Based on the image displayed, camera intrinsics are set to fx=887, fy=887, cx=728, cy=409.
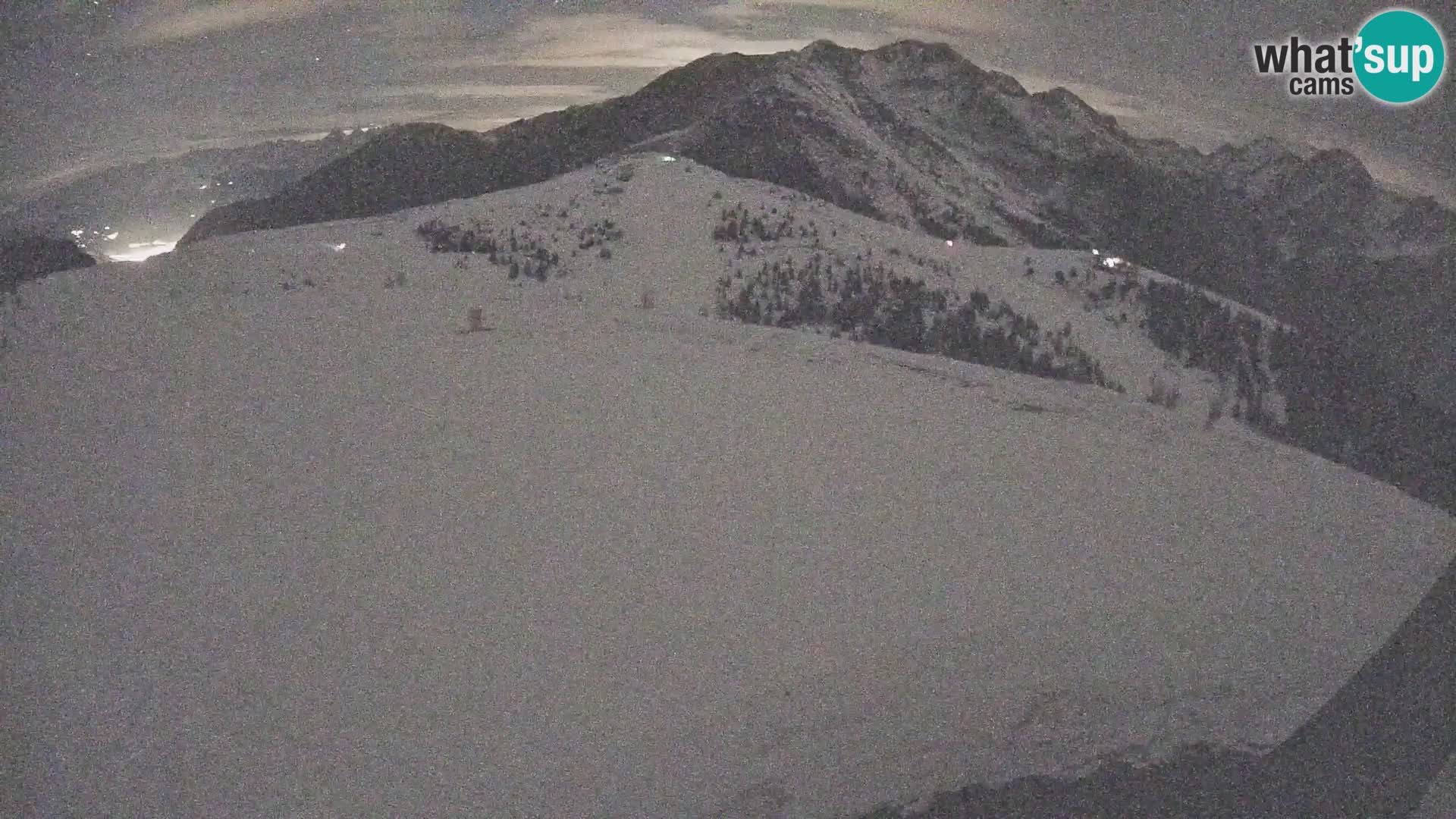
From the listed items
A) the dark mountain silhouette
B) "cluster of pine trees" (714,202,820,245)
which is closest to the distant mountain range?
the dark mountain silhouette

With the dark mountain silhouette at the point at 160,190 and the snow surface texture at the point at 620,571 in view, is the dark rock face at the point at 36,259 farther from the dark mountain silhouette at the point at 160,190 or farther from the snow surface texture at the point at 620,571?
the snow surface texture at the point at 620,571

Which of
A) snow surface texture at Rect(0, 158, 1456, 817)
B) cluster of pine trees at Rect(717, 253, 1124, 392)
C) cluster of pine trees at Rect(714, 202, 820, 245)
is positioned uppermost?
cluster of pine trees at Rect(714, 202, 820, 245)

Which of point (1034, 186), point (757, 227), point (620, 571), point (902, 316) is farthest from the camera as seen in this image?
point (757, 227)

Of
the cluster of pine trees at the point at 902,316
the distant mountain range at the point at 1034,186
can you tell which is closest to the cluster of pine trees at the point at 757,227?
the cluster of pine trees at the point at 902,316

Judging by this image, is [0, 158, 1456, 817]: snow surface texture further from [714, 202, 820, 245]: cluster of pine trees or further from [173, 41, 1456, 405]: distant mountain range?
[714, 202, 820, 245]: cluster of pine trees

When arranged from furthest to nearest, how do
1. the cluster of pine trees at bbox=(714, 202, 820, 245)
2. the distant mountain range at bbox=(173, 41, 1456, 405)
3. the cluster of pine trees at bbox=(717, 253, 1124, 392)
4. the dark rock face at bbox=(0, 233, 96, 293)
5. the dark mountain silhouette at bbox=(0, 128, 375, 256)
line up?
1. the cluster of pine trees at bbox=(714, 202, 820, 245)
2. the cluster of pine trees at bbox=(717, 253, 1124, 392)
3. the dark rock face at bbox=(0, 233, 96, 293)
4. the distant mountain range at bbox=(173, 41, 1456, 405)
5. the dark mountain silhouette at bbox=(0, 128, 375, 256)

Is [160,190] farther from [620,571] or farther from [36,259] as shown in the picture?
[620,571]

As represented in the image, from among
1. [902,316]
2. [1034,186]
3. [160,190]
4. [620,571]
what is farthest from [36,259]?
[1034,186]

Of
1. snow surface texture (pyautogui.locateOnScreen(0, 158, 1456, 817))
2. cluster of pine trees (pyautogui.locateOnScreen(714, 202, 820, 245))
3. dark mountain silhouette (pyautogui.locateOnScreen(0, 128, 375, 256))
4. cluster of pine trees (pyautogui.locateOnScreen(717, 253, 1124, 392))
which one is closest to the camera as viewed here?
snow surface texture (pyautogui.locateOnScreen(0, 158, 1456, 817))
